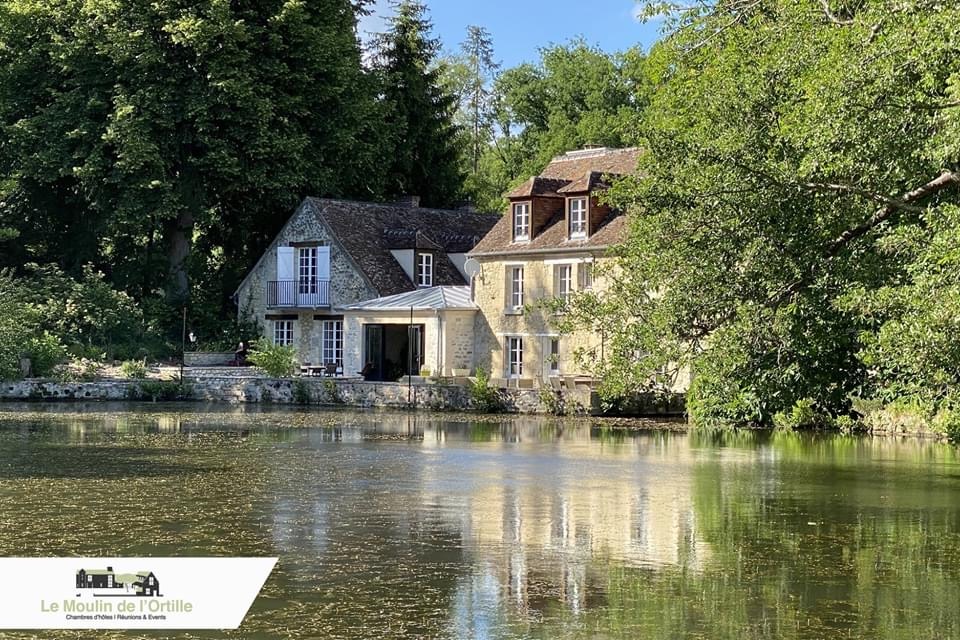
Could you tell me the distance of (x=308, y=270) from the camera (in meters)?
44.0

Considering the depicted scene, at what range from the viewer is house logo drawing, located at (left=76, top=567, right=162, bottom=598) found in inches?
380

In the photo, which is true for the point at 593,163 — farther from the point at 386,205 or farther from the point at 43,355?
the point at 43,355

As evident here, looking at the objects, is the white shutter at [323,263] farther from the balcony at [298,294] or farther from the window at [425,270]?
the window at [425,270]

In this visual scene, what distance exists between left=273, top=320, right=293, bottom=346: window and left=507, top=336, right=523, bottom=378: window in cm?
860

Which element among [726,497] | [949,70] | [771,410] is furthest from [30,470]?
[771,410]

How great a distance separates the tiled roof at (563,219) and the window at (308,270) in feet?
21.5

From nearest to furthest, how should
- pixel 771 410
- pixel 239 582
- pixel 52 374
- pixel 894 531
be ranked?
1. pixel 239 582
2. pixel 894 531
3. pixel 771 410
4. pixel 52 374

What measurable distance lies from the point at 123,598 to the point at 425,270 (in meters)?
34.5

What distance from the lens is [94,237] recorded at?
46.4 m

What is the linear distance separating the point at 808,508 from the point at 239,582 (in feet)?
27.5

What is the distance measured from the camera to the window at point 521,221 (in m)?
38.8

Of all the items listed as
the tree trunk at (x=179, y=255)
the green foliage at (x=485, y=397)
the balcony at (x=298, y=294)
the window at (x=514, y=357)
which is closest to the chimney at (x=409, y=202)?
the balcony at (x=298, y=294)

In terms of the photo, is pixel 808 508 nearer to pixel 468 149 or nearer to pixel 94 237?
pixel 94 237

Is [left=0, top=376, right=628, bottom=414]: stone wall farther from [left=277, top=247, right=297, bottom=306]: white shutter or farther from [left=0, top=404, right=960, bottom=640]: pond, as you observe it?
[left=0, top=404, right=960, bottom=640]: pond
